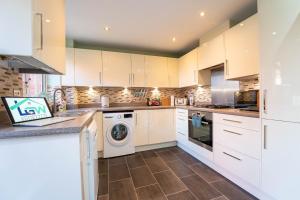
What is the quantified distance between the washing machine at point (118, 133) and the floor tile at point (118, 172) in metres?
0.42

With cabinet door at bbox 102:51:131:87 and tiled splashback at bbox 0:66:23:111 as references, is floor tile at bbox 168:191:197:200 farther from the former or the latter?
cabinet door at bbox 102:51:131:87

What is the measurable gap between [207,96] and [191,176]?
1.69m

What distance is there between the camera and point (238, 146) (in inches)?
69.5

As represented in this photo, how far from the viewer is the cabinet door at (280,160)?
1.24 metres

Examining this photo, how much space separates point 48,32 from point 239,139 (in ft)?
6.95

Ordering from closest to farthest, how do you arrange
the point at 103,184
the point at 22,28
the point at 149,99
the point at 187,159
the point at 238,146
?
the point at 22,28
the point at 238,146
the point at 103,184
the point at 187,159
the point at 149,99

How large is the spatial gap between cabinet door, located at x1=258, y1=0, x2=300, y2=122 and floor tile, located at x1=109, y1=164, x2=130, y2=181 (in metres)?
1.87

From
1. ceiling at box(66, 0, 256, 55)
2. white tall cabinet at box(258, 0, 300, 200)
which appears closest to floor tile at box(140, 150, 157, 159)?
white tall cabinet at box(258, 0, 300, 200)

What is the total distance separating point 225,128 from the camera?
195 cm

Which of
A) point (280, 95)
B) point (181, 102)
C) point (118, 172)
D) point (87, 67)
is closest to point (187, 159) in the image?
point (118, 172)

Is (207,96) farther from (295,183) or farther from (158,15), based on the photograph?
(295,183)

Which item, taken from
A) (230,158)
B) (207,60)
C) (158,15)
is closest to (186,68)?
(207,60)

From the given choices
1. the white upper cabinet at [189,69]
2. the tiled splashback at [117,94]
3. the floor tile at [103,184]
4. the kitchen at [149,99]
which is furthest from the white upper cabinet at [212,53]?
the floor tile at [103,184]

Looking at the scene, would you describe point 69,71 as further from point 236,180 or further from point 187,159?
point 236,180
